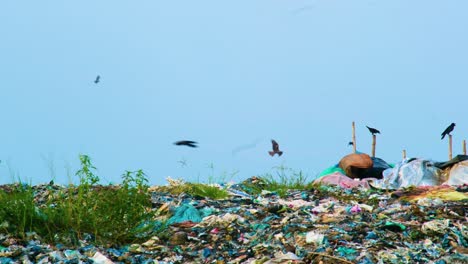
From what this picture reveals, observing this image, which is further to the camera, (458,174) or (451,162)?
(451,162)

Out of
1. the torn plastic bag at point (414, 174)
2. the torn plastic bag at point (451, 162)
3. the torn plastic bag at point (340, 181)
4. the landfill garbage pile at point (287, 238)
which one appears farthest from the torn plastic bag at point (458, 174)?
the landfill garbage pile at point (287, 238)

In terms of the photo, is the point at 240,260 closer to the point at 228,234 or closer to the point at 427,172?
the point at 228,234

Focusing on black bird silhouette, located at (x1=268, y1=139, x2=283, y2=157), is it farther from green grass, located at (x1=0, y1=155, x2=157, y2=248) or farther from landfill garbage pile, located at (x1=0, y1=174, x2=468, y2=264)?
green grass, located at (x1=0, y1=155, x2=157, y2=248)

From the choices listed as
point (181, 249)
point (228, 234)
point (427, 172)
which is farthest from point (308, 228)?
point (427, 172)

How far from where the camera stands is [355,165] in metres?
11.2

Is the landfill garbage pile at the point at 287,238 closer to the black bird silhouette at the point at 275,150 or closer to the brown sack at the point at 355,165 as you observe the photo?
the black bird silhouette at the point at 275,150

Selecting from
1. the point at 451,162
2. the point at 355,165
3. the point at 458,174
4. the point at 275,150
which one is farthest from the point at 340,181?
the point at 451,162

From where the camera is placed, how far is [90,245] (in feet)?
16.3

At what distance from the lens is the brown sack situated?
11219 mm

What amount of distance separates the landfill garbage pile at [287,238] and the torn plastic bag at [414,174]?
393 cm

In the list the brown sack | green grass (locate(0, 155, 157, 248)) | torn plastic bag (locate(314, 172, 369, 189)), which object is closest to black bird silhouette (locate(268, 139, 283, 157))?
torn plastic bag (locate(314, 172, 369, 189))

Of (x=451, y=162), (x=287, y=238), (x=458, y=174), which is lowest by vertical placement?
(x=287, y=238)

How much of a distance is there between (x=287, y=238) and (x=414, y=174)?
19.1 feet

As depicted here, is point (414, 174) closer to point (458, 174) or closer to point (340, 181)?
point (458, 174)
